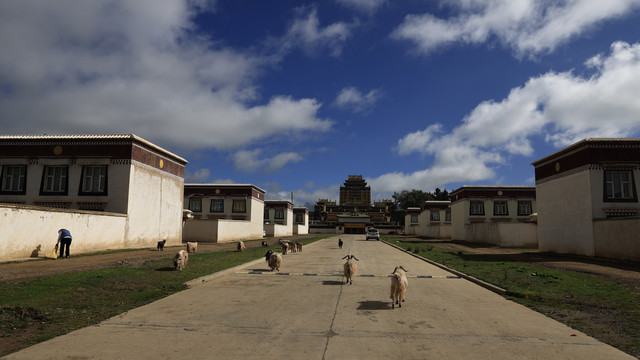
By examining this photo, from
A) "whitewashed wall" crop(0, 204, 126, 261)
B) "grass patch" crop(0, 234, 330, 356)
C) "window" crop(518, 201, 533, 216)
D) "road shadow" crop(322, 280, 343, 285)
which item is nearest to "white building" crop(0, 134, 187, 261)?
"whitewashed wall" crop(0, 204, 126, 261)

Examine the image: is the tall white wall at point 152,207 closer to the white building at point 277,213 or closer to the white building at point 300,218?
the white building at point 277,213

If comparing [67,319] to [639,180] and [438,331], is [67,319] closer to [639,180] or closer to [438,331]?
[438,331]

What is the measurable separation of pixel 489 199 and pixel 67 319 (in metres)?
50.2

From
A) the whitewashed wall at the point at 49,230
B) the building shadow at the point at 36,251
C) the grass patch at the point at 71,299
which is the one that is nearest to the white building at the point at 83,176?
the whitewashed wall at the point at 49,230

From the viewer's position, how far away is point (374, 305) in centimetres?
852

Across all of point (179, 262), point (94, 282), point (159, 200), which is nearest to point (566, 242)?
point (179, 262)

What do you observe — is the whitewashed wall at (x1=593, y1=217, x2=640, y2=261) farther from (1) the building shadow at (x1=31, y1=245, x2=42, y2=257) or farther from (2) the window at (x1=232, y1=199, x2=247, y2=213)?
(2) the window at (x1=232, y1=199, x2=247, y2=213)

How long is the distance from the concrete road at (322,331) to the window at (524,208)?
1786 inches

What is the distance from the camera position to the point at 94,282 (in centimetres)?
1053

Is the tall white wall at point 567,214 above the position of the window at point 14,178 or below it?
below

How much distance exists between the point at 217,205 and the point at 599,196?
4658cm

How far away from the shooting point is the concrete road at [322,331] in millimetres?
5172

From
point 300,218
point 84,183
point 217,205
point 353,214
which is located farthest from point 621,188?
point 353,214

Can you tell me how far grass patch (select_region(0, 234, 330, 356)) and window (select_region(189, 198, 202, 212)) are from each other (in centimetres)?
4432
